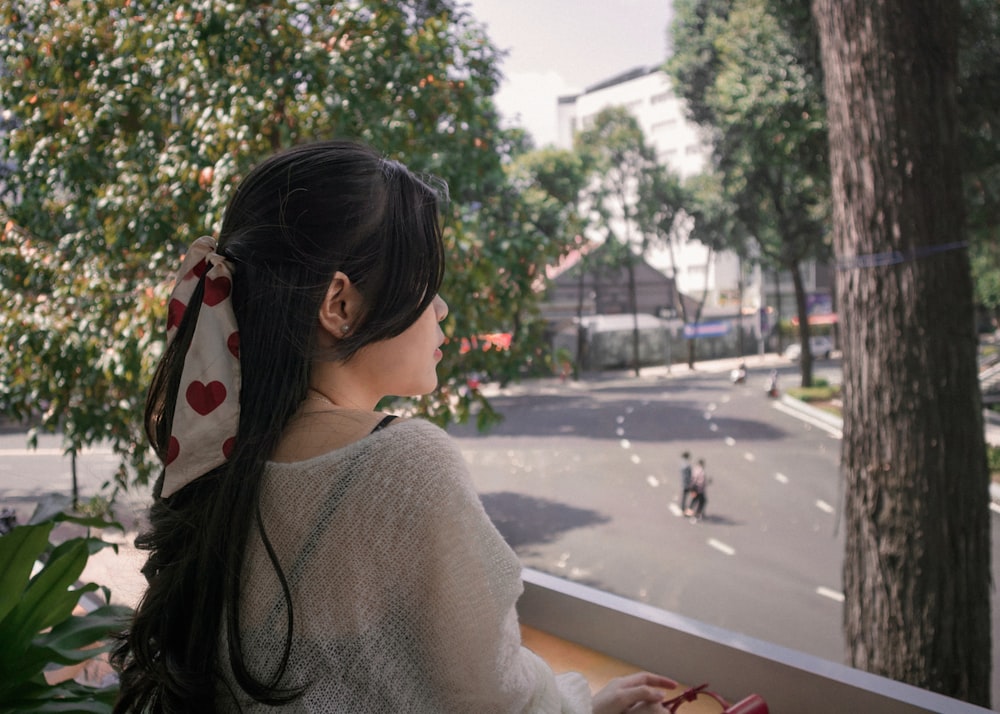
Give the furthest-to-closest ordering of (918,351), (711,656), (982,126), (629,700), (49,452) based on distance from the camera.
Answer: (49,452) < (982,126) < (918,351) < (711,656) < (629,700)

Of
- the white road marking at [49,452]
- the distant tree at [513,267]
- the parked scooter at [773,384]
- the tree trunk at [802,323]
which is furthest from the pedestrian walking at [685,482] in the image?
the white road marking at [49,452]

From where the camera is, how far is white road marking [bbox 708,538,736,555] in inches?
160

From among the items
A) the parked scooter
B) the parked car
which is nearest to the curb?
the parked scooter

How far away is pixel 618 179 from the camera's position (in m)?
3.45

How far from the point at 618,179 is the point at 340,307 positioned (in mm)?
2977

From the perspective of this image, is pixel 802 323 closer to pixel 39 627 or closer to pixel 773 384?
pixel 773 384

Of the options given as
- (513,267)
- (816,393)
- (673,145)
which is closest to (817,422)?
(816,393)

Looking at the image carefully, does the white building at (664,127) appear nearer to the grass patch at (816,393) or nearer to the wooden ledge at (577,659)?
the grass patch at (816,393)

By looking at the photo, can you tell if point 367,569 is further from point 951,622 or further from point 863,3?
point 863,3

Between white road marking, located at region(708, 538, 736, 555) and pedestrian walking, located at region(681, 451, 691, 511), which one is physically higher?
pedestrian walking, located at region(681, 451, 691, 511)

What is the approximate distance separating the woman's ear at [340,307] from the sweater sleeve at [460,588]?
0.12 meters

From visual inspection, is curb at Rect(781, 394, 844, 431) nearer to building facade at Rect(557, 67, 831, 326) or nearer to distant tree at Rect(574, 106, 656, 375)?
building facade at Rect(557, 67, 831, 326)

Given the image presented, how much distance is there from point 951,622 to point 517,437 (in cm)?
272

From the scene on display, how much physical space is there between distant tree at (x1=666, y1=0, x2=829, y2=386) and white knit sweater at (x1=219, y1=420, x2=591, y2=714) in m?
3.02
